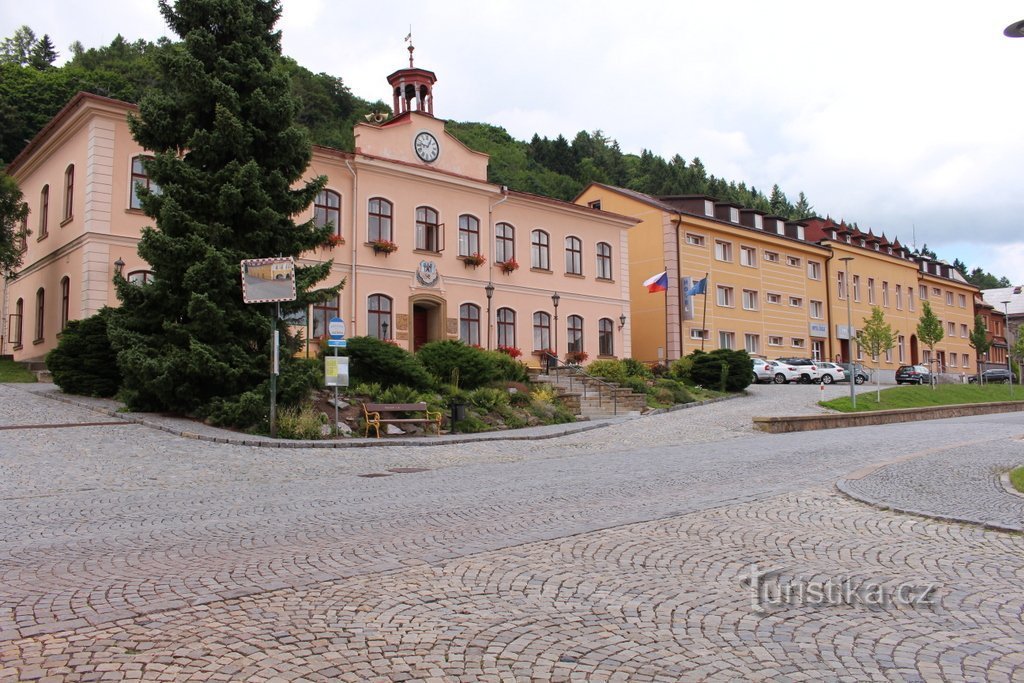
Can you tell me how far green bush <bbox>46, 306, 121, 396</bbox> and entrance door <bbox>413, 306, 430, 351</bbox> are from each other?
41.9 ft

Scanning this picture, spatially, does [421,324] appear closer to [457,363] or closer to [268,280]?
[457,363]

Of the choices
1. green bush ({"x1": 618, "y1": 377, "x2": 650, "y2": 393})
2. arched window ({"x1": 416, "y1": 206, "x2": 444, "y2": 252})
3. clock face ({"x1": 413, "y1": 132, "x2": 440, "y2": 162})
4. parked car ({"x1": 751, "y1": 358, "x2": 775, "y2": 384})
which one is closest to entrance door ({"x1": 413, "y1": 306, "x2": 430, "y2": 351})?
arched window ({"x1": 416, "y1": 206, "x2": 444, "y2": 252})

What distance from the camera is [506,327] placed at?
34.5 meters

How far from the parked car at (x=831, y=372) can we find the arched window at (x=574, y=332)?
A: 1510 centimetres

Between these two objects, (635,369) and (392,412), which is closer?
(392,412)

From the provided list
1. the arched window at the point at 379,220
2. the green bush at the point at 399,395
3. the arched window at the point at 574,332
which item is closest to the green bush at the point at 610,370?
the arched window at the point at 574,332

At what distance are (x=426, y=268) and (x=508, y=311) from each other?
4.66m

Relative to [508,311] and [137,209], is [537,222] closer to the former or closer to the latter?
[508,311]

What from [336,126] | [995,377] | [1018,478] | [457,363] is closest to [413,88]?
[457,363]

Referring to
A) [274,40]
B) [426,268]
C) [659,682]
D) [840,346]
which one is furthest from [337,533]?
[840,346]

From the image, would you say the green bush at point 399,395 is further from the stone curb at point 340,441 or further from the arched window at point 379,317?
the arched window at point 379,317

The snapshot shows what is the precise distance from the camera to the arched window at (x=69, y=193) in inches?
1062

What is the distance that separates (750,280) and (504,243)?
19.5 metres

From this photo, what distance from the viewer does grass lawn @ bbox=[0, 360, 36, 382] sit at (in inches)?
1006
